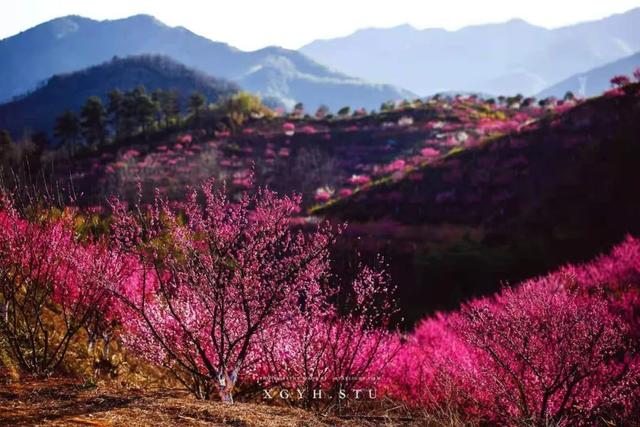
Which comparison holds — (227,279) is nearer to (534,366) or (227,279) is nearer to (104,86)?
(534,366)

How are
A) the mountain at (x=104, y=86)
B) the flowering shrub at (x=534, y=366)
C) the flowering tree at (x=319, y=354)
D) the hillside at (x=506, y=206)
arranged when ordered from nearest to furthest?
the flowering shrub at (x=534, y=366), the flowering tree at (x=319, y=354), the hillside at (x=506, y=206), the mountain at (x=104, y=86)

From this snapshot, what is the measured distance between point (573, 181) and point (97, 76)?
176527 millimetres

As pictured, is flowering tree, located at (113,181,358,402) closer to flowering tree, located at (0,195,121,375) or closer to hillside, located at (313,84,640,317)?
flowering tree, located at (0,195,121,375)

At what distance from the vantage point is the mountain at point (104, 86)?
14925cm

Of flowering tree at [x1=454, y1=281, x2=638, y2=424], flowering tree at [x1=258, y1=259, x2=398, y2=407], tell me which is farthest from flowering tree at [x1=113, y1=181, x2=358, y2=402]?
flowering tree at [x1=454, y1=281, x2=638, y2=424]

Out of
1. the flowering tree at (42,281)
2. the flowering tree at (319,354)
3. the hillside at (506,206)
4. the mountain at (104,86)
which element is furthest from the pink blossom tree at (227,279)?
the mountain at (104,86)

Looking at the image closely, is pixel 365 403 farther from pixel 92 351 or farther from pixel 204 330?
pixel 92 351

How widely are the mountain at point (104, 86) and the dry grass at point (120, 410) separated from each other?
480 feet

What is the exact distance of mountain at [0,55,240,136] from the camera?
5876 inches

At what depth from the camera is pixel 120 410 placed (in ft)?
14.5

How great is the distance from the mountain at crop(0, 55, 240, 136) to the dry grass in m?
146

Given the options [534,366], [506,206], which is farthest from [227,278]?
[506,206]

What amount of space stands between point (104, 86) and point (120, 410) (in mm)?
178524

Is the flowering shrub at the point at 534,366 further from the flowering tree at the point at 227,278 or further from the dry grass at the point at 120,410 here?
the flowering tree at the point at 227,278
